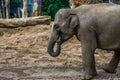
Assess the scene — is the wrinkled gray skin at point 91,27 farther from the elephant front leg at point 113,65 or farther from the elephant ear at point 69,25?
the elephant front leg at point 113,65

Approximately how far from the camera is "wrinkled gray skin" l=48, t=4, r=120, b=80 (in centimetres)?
763

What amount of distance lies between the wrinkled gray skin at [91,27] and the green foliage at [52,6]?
849 inches

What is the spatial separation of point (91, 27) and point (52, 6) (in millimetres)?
22221

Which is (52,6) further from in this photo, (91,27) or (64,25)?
(91,27)

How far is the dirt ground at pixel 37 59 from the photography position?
8.24 meters

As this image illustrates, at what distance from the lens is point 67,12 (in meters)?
7.93

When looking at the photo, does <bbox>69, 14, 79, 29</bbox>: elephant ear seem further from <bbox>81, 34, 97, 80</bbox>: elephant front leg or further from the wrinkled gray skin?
<bbox>81, 34, 97, 80</bbox>: elephant front leg

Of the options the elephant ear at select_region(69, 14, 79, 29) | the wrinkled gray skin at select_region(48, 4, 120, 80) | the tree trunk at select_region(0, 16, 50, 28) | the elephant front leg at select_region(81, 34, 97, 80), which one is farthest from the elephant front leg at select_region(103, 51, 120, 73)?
the tree trunk at select_region(0, 16, 50, 28)

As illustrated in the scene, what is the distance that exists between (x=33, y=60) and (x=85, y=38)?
10.1ft

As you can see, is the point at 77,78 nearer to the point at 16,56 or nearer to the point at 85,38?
the point at 85,38

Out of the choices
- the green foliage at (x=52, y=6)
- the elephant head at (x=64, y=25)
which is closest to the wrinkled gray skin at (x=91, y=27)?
the elephant head at (x=64, y=25)

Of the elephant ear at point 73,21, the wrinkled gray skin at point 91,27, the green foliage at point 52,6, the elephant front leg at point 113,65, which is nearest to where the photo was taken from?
the wrinkled gray skin at point 91,27

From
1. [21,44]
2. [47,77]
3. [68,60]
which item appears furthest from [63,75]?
[21,44]

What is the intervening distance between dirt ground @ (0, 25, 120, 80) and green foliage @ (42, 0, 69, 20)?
15.0 m
